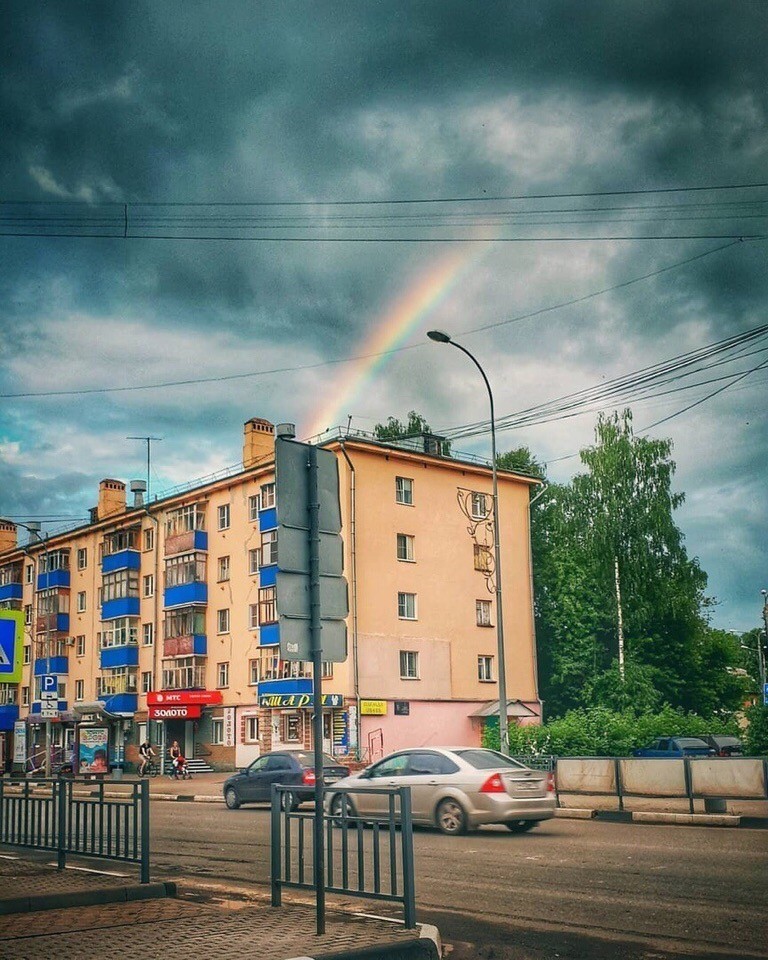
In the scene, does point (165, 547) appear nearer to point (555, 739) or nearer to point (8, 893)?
point (555, 739)

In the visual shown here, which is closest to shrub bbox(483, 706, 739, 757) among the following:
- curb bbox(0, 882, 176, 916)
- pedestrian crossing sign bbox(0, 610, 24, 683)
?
pedestrian crossing sign bbox(0, 610, 24, 683)

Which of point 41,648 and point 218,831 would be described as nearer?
point 218,831

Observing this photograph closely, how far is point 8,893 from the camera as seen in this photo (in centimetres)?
1009

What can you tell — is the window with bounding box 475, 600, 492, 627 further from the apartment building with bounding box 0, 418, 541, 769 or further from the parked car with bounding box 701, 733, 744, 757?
the parked car with bounding box 701, 733, 744, 757

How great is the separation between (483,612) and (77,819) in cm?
4399

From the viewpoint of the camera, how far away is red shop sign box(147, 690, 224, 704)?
177 feet

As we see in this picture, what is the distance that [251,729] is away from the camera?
171 feet

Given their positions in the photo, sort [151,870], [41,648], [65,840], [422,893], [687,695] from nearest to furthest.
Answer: [422,893], [65,840], [151,870], [687,695], [41,648]

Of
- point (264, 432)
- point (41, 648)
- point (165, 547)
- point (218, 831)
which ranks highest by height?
point (264, 432)

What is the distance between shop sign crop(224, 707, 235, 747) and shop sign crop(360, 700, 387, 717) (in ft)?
28.3

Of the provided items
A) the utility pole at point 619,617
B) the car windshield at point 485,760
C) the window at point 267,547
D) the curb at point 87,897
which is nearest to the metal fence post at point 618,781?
the car windshield at point 485,760

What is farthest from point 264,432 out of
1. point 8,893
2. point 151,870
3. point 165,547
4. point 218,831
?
point 8,893

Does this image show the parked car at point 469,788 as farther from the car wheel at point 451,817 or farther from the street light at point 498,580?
the street light at point 498,580

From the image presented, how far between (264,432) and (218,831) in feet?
126
